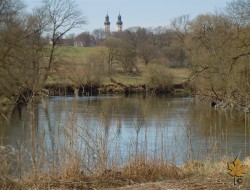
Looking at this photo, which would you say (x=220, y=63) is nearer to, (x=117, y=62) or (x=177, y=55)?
(x=117, y=62)

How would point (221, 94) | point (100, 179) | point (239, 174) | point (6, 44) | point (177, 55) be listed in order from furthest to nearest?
point (177, 55) → point (221, 94) → point (6, 44) → point (100, 179) → point (239, 174)

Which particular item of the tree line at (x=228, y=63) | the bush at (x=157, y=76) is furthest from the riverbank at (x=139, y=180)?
the bush at (x=157, y=76)

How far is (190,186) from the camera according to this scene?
5.39 m

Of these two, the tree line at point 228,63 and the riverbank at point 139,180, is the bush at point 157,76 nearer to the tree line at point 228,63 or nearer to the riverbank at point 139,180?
the tree line at point 228,63

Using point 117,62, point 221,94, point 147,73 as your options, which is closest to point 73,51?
point 117,62

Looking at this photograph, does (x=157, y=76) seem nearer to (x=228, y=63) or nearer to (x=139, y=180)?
(x=228, y=63)

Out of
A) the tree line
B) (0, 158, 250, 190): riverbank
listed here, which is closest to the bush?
the tree line

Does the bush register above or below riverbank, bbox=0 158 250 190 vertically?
above

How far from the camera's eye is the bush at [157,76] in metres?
51.6

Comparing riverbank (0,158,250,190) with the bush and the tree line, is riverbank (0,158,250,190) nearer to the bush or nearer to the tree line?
the tree line

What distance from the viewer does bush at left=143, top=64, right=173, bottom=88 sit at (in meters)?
51.6

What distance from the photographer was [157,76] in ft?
170

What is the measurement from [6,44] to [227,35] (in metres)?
14.6

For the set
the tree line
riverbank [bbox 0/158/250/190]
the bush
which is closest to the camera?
riverbank [bbox 0/158/250/190]
